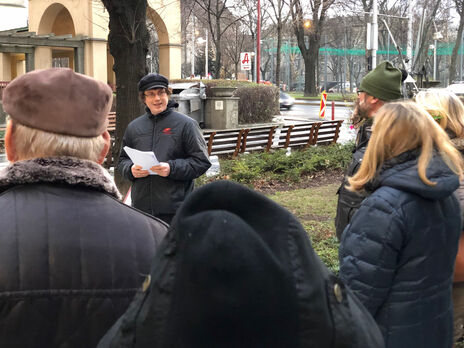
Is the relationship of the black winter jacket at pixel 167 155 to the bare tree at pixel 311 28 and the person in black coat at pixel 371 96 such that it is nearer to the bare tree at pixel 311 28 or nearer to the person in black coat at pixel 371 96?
the person in black coat at pixel 371 96

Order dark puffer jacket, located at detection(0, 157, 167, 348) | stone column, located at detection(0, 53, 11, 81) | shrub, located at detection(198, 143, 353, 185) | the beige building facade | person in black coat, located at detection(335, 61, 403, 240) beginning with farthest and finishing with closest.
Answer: stone column, located at detection(0, 53, 11, 81), the beige building facade, shrub, located at detection(198, 143, 353, 185), person in black coat, located at detection(335, 61, 403, 240), dark puffer jacket, located at detection(0, 157, 167, 348)

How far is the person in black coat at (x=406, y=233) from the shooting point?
8.22 feet

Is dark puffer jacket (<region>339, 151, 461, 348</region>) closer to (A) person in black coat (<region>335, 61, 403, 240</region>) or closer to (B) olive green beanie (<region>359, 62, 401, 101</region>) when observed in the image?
(A) person in black coat (<region>335, 61, 403, 240</region>)

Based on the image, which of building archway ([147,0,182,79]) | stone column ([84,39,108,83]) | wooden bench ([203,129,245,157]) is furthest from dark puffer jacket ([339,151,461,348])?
building archway ([147,0,182,79])

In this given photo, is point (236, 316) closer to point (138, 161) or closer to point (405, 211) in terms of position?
point (405, 211)

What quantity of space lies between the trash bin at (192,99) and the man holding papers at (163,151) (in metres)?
15.1

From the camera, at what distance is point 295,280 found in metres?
1.09

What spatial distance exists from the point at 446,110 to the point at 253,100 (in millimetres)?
20295

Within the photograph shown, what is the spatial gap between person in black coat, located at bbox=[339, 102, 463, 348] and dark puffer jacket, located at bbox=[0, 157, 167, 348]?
1080 millimetres

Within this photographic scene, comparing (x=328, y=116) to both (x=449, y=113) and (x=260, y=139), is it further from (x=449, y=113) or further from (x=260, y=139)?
(x=449, y=113)

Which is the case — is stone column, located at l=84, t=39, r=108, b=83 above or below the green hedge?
above

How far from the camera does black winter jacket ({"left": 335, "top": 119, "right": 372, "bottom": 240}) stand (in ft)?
13.1

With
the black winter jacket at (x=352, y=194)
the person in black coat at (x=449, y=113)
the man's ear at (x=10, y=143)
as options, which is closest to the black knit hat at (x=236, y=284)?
the man's ear at (x=10, y=143)

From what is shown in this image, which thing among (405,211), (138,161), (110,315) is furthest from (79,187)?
(138,161)
